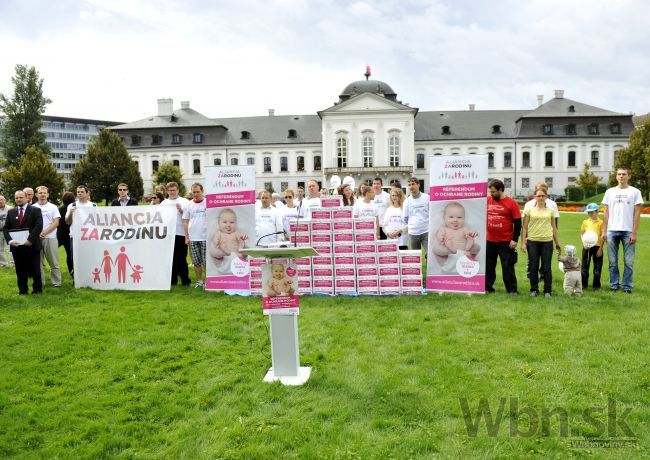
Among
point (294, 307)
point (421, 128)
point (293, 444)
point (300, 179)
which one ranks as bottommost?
point (293, 444)

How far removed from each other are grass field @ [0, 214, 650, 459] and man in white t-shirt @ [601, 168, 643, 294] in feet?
2.37

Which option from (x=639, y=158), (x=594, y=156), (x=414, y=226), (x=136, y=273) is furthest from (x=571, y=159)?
A: (x=136, y=273)

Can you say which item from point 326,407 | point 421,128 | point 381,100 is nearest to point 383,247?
point 326,407

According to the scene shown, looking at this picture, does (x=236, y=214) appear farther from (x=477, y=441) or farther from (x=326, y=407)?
(x=477, y=441)

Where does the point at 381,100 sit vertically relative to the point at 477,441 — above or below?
above

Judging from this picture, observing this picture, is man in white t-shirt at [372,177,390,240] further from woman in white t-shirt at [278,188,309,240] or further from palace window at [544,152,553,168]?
palace window at [544,152,553,168]

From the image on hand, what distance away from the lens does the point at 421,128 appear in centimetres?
6266

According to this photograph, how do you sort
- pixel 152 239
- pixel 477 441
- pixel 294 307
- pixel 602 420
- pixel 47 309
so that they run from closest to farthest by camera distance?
pixel 477 441 → pixel 602 420 → pixel 294 307 → pixel 47 309 → pixel 152 239

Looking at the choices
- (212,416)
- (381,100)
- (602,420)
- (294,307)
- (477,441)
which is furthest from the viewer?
(381,100)

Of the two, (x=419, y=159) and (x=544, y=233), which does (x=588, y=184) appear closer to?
(x=419, y=159)

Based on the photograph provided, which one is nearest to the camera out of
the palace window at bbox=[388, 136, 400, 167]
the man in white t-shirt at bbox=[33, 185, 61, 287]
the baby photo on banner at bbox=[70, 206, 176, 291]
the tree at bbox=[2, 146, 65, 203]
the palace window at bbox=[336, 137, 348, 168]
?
the baby photo on banner at bbox=[70, 206, 176, 291]

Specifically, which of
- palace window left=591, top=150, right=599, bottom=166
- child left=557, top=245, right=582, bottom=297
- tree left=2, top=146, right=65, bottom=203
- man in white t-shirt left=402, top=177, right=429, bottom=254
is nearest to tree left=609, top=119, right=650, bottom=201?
palace window left=591, top=150, right=599, bottom=166

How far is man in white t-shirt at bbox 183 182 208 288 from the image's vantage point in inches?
350

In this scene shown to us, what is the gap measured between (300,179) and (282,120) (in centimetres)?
916
